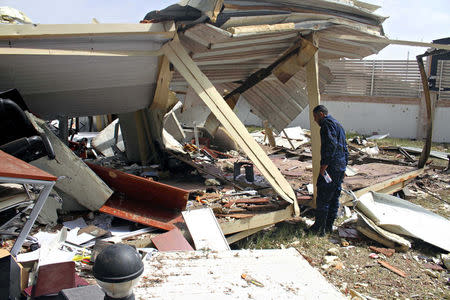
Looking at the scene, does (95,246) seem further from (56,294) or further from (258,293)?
(258,293)

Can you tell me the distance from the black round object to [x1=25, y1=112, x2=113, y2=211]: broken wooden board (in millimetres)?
2763

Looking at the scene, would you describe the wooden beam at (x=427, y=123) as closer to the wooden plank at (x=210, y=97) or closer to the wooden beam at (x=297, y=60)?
the wooden beam at (x=297, y=60)

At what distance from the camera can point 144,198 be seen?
5.17 meters

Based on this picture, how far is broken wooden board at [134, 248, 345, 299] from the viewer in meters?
2.97

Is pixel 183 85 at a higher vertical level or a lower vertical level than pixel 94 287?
higher

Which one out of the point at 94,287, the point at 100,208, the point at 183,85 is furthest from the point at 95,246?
the point at 183,85

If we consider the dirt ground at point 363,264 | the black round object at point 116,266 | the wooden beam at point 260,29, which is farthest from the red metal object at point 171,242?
the wooden beam at point 260,29

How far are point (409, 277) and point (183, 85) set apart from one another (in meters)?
5.28

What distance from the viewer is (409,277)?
4.49m

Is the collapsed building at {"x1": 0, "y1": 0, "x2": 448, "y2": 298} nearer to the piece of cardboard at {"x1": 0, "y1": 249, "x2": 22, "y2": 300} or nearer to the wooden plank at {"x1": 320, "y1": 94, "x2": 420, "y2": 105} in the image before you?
the piece of cardboard at {"x1": 0, "y1": 249, "x2": 22, "y2": 300}

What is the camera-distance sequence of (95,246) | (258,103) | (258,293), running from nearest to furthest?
1. (258,293)
2. (95,246)
3. (258,103)

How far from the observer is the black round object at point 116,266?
1811 mm

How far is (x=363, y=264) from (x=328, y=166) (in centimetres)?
132

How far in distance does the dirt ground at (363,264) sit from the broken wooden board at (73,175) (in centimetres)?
190
